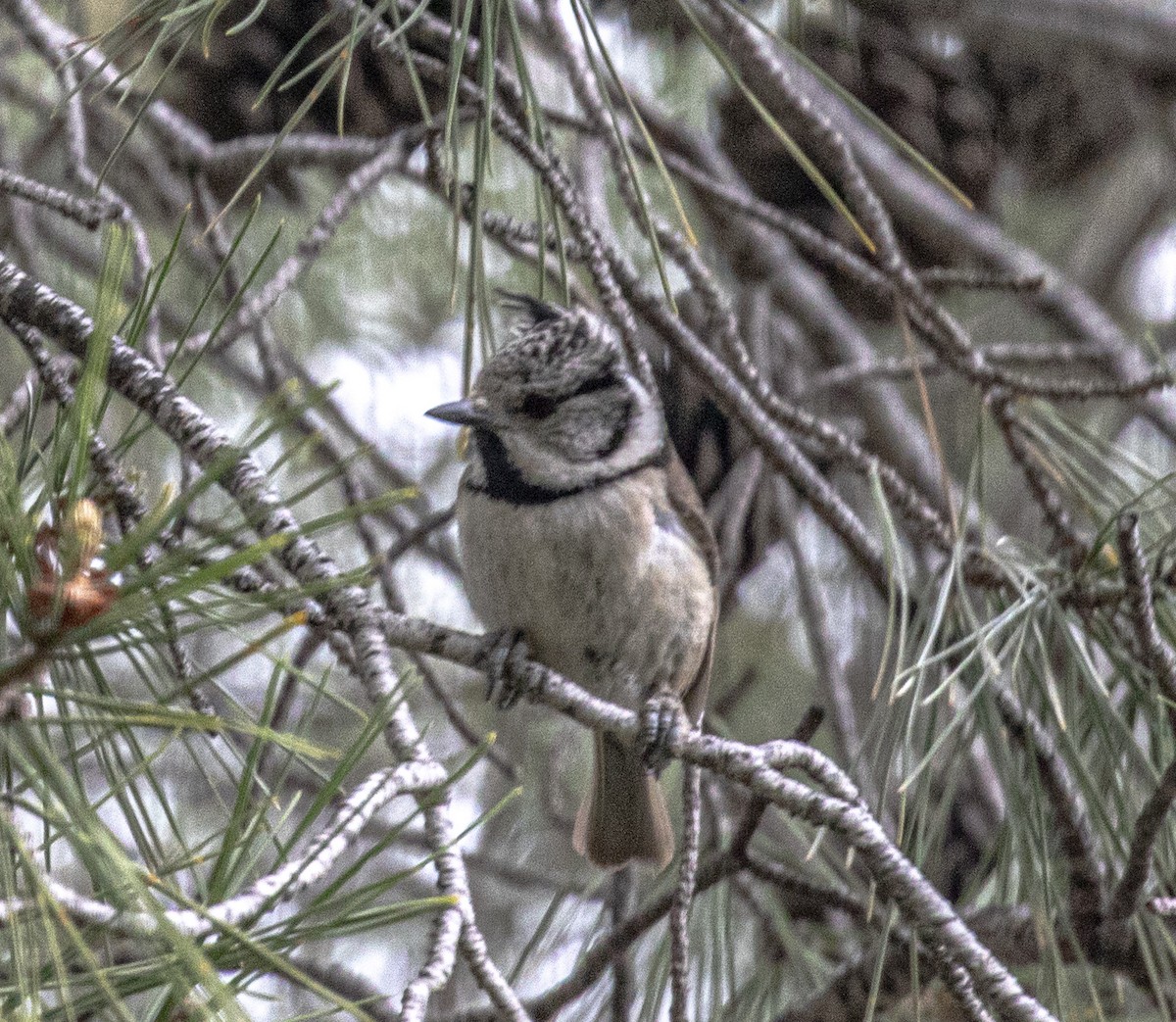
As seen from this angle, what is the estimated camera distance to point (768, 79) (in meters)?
2.59

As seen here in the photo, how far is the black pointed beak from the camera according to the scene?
8.96ft

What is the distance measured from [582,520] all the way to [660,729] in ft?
2.60

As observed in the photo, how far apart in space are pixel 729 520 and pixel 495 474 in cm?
103

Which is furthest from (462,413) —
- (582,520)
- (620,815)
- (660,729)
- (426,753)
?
(426,753)

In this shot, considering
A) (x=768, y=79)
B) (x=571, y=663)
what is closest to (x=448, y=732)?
(x=571, y=663)

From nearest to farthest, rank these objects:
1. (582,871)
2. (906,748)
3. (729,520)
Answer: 1. (906,748)
2. (729,520)
3. (582,871)

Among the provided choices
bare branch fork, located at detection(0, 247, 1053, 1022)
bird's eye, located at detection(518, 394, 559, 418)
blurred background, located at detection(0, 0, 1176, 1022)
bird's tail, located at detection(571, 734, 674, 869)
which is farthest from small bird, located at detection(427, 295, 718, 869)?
bare branch fork, located at detection(0, 247, 1053, 1022)

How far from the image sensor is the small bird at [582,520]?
2789mm

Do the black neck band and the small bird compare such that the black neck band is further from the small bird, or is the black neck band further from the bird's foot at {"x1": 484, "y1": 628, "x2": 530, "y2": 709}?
the bird's foot at {"x1": 484, "y1": 628, "x2": 530, "y2": 709}

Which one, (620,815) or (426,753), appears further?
(620,815)

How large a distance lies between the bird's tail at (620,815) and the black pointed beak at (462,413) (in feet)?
2.81

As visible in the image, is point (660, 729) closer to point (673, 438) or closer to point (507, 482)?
point (507, 482)

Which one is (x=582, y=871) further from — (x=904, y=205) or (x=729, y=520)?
(x=904, y=205)

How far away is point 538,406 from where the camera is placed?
2910 mm
